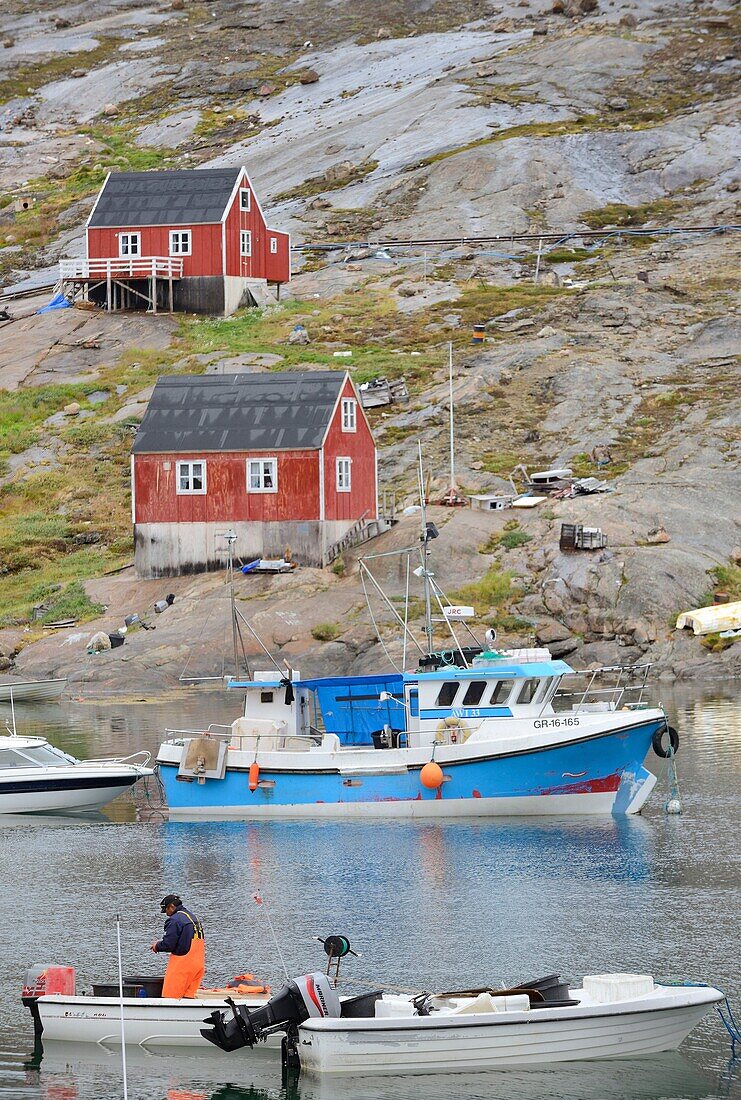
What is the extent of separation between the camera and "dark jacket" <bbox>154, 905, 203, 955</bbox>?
21594mm

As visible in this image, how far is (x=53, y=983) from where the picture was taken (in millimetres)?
22547

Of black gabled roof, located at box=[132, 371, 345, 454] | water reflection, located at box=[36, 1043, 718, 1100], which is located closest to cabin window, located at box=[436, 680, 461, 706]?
water reflection, located at box=[36, 1043, 718, 1100]

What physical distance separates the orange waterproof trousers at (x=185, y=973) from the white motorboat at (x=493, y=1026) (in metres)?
1.53

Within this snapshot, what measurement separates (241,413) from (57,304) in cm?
3155

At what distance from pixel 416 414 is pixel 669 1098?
57.3m

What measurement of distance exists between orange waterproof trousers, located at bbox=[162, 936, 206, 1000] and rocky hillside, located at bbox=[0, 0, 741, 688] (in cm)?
3355

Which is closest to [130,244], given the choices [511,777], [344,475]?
[344,475]

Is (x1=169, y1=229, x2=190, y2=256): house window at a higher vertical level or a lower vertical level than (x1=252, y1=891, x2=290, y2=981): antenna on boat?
lower

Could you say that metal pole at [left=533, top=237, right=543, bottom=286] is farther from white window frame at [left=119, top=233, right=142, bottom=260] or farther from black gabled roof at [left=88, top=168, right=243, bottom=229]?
white window frame at [left=119, top=233, right=142, bottom=260]

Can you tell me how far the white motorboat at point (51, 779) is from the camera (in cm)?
3859

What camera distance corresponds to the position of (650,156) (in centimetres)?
11106

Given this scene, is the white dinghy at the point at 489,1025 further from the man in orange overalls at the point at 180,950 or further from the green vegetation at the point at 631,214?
the green vegetation at the point at 631,214

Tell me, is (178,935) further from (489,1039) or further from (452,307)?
(452,307)

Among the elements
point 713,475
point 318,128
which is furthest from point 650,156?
point 713,475
